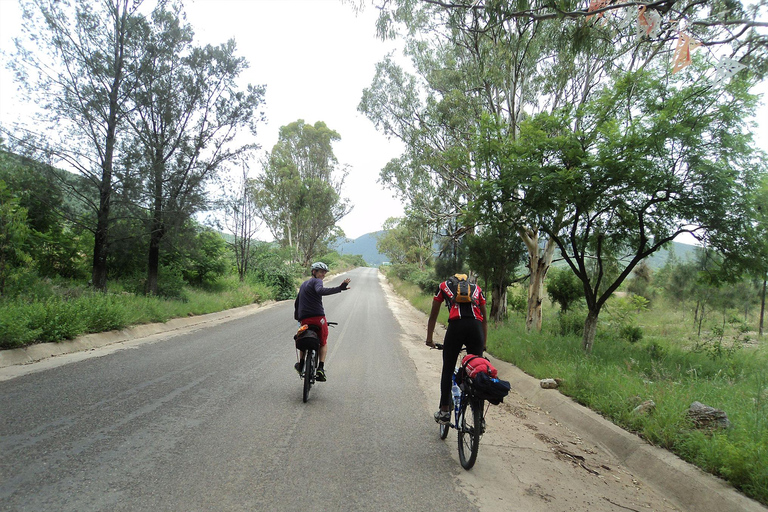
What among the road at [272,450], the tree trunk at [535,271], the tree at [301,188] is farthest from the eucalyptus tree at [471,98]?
the tree at [301,188]

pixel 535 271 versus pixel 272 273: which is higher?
pixel 535 271

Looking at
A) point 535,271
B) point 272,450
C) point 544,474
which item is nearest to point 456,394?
point 544,474

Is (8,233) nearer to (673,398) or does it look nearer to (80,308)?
(80,308)

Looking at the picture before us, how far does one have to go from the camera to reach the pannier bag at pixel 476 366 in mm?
3683

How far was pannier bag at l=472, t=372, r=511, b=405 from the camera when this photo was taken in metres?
3.48

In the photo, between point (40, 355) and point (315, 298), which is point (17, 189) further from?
point (315, 298)

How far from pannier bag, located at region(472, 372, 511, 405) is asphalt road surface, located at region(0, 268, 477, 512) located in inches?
31.1

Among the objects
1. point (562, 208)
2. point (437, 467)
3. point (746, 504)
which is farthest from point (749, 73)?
point (437, 467)

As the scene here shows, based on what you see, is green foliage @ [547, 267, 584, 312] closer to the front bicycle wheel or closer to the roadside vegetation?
the roadside vegetation

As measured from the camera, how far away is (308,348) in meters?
5.59

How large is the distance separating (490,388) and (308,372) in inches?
109

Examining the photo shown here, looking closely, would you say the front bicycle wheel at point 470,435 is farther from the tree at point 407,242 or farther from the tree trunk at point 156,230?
the tree at point 407,242

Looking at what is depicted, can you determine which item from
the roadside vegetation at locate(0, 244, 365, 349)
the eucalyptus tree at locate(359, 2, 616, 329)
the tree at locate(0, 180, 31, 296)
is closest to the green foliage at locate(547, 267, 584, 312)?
the eucalyptus tree at locate(359, 2, 616, 329)

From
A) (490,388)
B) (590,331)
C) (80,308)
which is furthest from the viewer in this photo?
(590,331)
